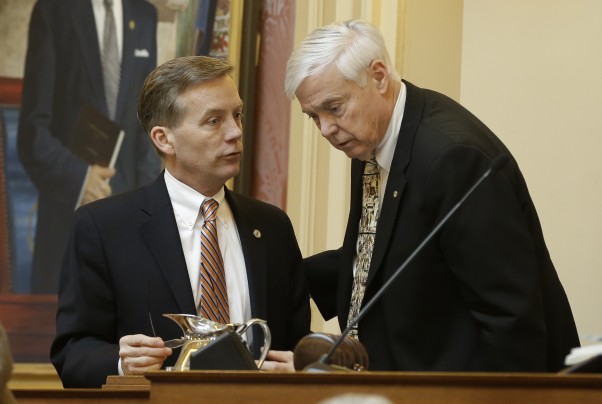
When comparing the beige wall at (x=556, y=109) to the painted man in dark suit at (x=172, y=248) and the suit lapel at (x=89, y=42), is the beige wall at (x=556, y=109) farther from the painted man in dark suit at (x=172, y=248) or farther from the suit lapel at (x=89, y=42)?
the suit lapel at (x=89, y=42)

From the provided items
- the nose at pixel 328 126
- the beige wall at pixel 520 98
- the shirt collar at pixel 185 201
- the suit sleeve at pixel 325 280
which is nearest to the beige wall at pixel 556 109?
the beige wall at pixel 520 98

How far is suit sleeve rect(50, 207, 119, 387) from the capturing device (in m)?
3.61

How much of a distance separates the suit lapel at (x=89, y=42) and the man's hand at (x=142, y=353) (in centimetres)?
327

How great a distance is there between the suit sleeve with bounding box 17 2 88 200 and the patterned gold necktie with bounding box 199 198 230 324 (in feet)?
8.79

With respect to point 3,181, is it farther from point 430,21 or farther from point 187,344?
point 187,344

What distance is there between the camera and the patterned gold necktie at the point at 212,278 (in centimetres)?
371

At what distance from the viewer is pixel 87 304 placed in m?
3.69

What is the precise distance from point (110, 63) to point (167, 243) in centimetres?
282

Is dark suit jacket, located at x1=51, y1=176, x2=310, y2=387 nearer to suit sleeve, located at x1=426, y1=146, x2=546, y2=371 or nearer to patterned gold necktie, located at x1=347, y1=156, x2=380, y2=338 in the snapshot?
patterned gold necktie, located at x1=347, y1=156, x2=380, y2=338

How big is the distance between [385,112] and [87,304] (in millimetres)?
1161

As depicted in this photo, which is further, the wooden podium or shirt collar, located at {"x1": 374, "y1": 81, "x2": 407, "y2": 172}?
shirt collar, located at {"x1": 374, "y1": 81, "x2": 407, "y2": 172}

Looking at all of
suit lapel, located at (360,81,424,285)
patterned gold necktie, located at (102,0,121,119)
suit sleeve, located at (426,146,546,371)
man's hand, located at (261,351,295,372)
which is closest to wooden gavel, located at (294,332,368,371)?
man's hand, located at (261,351,295,372)

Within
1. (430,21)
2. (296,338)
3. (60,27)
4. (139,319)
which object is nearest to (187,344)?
(139,319)

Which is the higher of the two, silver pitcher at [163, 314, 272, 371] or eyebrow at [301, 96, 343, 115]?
eyebrow at [301, 96, 343, 115]
